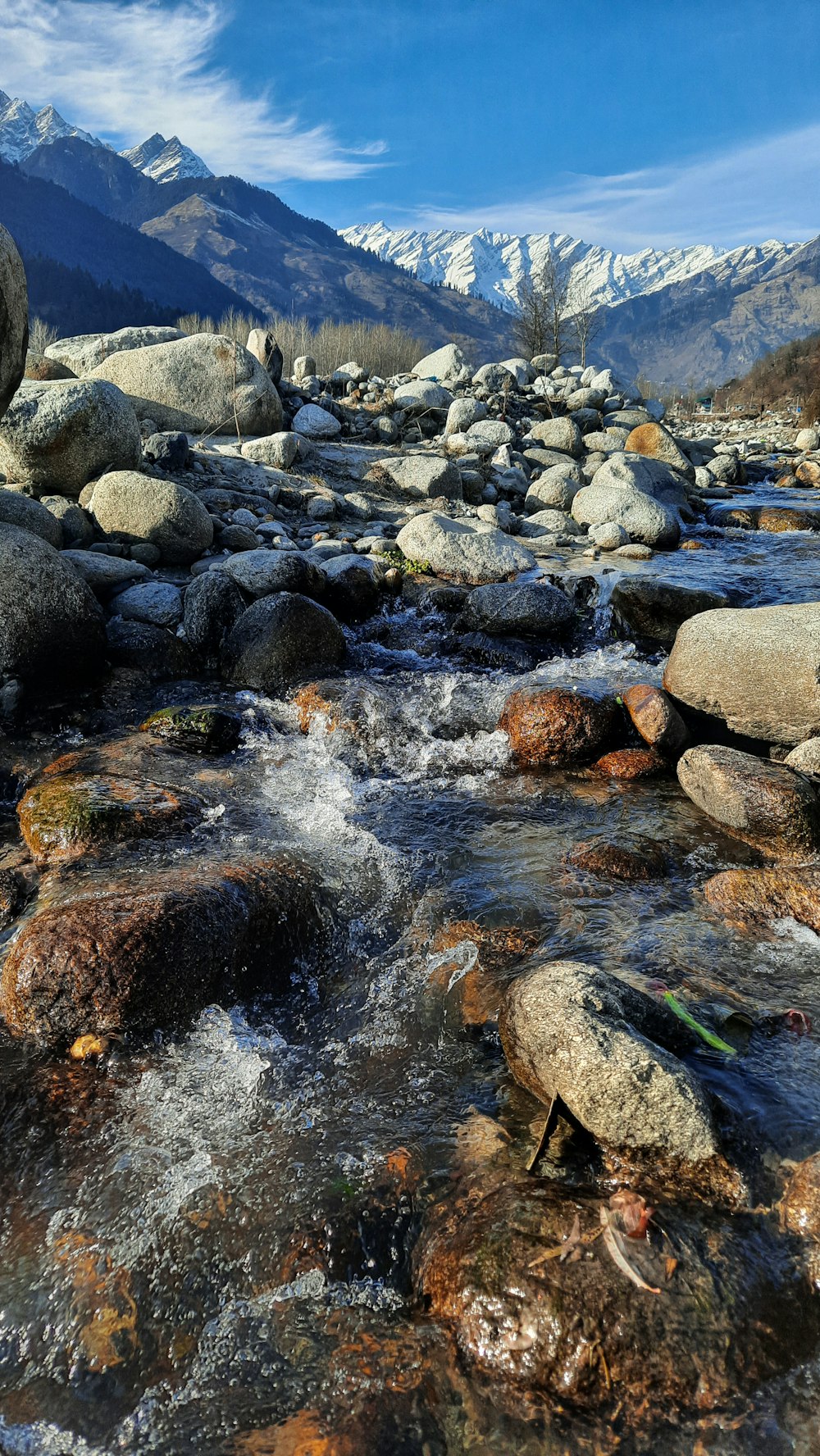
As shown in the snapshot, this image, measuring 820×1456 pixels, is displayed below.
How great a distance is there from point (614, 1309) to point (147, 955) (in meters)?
A: 2.71

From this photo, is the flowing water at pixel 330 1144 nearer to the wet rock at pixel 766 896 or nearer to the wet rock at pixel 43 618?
the wet rock at pixel 766 896

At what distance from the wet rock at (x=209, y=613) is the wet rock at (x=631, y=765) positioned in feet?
15.5

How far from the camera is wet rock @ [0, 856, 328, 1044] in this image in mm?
4109

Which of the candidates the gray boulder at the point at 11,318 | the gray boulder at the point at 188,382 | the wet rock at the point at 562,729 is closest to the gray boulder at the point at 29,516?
the gray boulder at the point at 11,318

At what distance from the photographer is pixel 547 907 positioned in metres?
5.24

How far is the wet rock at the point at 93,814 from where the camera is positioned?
18.0ft

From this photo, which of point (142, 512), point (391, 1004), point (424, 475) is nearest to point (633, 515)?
point (424, 475)

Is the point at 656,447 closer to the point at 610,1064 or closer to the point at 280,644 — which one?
the point at 280,644

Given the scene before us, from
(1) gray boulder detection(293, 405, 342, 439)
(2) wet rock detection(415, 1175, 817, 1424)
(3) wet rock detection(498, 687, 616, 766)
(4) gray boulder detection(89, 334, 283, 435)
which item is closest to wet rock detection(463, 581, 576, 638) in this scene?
(3) wet rock detection(498, 687, 616, 766)

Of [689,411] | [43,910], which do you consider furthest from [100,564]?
[689,411]

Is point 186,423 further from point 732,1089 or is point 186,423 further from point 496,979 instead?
point 732,1089

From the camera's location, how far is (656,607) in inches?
416

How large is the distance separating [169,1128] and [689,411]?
7455 cm

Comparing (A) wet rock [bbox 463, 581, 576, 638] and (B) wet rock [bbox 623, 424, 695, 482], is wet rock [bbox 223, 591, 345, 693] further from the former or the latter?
(B) wet rock [bbox 623, 424, 695, 482]
